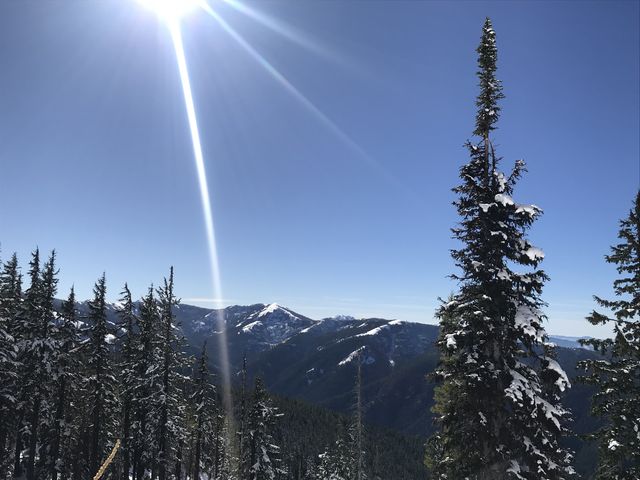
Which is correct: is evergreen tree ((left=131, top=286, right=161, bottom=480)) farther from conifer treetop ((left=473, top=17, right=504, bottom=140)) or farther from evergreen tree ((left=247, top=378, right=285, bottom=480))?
conifer treetop ((left=473, top=17, right=504, bottom=140))

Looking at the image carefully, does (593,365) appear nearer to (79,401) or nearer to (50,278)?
(50,278)

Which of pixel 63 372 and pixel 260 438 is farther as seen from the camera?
pixel 260 438

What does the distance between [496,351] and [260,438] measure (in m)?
36.7

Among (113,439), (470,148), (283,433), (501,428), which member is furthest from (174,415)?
(283,433)

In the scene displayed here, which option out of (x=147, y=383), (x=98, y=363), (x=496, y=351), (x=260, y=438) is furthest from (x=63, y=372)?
(x=496, y=351)

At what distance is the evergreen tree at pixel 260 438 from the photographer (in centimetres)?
4341

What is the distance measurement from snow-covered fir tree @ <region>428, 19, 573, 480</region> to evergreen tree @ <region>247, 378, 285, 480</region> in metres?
32.9

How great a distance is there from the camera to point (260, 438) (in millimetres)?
44156

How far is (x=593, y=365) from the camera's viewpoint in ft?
54.1

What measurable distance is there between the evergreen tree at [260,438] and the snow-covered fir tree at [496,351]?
108 feet

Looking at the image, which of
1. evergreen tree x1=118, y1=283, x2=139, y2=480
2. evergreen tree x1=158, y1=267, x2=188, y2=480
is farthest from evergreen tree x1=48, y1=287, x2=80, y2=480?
evergreen tree x1=158, y1=267, x2=188, y2=480

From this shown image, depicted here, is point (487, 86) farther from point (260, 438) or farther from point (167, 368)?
point (260, 438)

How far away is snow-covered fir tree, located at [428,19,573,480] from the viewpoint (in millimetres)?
12750

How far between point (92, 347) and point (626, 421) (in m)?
32.7
